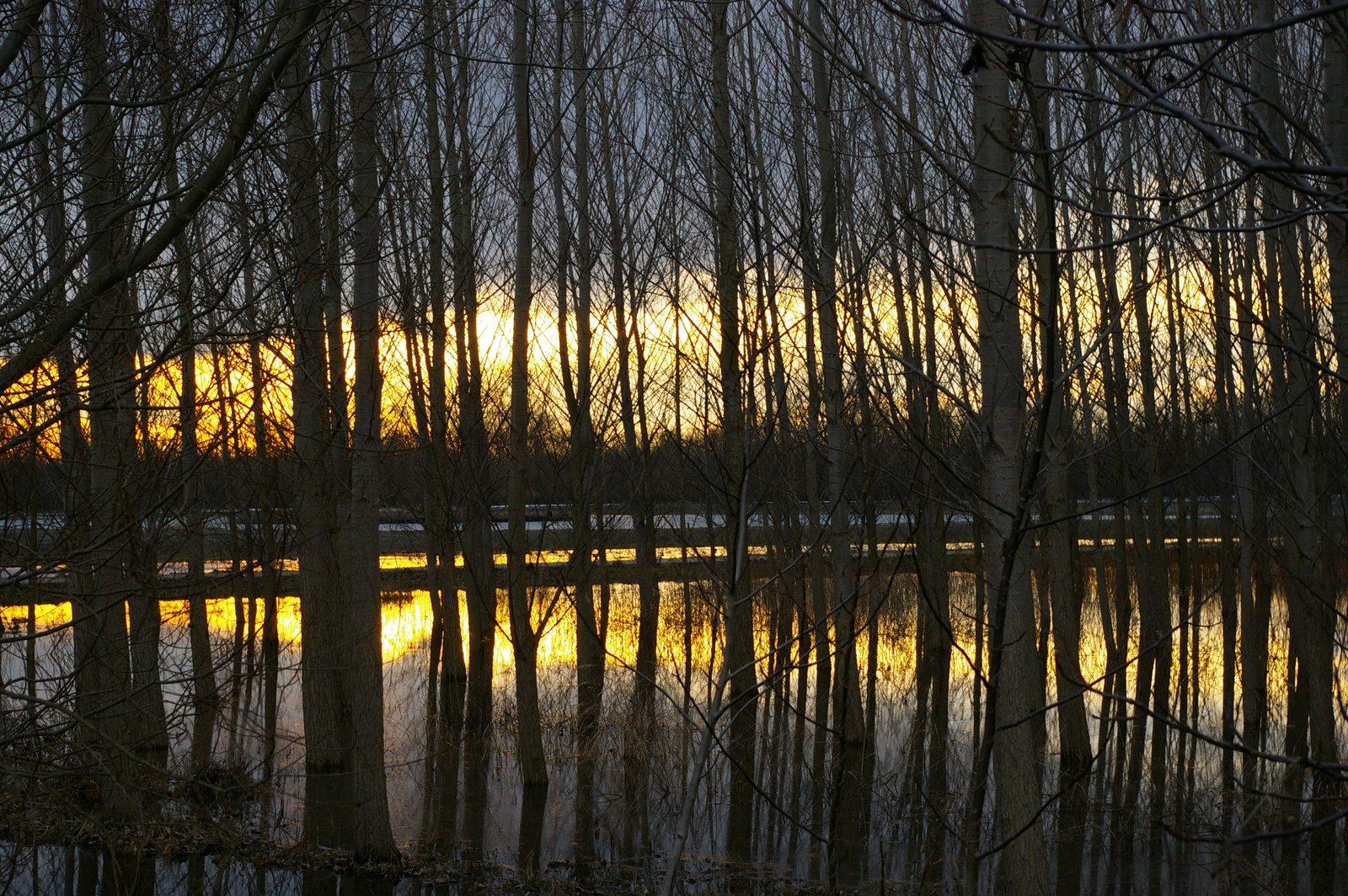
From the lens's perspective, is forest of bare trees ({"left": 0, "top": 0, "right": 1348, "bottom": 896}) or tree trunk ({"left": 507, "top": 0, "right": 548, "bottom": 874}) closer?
forest of bare trees ({"left": 0, "top": 0, "right": 1348, "bottom": 896})

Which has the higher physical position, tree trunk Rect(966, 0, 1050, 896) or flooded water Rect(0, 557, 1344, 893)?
tree trunk Rect(966, 0, 1050, 896)

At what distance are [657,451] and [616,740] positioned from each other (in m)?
5.53

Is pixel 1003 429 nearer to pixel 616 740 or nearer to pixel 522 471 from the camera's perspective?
pixel 522 471

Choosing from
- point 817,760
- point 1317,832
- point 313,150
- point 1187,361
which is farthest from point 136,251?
point 1187,361

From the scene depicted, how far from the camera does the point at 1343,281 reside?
5270 mm

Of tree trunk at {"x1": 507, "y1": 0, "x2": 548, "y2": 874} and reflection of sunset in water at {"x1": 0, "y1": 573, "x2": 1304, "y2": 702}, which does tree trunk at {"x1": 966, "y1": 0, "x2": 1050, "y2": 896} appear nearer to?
tree trunk at {"x1": 507, "y1": 0, "x2": 548, "y2": 874}

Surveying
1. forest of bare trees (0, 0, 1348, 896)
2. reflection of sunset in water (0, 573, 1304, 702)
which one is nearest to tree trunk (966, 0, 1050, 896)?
forest of bare trees (0, 0, 1348, 896)

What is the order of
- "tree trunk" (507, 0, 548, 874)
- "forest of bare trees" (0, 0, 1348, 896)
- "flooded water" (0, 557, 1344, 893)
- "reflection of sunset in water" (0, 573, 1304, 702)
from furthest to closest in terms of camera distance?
"reflection of sunset in water" (0, 573, 1304, 702) < "tree trunk" (507, 0, 548, 874) < "flooded water" (0, 557, 1344, 893) < "forest of bare trees" (0, 0, 1348, 896)

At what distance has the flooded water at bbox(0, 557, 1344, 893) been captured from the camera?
6664mm

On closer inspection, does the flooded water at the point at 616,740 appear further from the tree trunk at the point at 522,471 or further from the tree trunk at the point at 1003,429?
the tree trunk at the point at 1003,429

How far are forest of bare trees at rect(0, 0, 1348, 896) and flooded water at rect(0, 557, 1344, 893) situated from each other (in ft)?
0.26

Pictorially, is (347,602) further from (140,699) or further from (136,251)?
(136,251)

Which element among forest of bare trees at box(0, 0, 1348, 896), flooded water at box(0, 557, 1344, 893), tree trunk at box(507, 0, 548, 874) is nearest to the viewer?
forest of bare trees at box(0, 0, 1348, 896)

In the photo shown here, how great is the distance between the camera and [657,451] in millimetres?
15297
